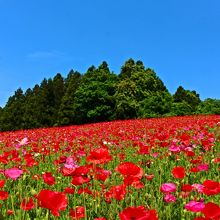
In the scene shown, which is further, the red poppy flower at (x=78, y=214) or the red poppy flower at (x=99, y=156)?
the red poppy flower at (x=99, y=156)

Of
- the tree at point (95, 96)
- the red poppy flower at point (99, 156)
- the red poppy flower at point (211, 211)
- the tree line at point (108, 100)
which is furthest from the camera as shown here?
the tree at point (95, 96)

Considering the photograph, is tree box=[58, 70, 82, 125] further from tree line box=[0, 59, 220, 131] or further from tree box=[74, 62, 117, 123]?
tree box=[74, 62, 117, 123]

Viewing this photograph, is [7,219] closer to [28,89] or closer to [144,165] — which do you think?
[144,165]

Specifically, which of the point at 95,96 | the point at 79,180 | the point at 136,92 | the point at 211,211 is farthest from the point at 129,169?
the point at 95,96

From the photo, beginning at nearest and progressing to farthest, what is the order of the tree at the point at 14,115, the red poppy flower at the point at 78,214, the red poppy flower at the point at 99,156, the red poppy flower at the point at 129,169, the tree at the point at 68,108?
the red poppy flower at the point at 129,169 → the red poppy flower at the point at 78,214 → the red poppy flower at the point at 99,156 → the tree at the point at 68,108 → the tree at the point at 14,115

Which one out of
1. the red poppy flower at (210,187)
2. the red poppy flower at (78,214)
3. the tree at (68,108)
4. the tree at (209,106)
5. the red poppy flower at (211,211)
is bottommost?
the red poppy flower at (78,214)

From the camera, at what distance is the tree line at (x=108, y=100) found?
42.4 meters

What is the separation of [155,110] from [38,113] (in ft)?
59.6

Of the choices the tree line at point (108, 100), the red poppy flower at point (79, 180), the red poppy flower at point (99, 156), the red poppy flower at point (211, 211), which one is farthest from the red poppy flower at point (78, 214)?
the tree line at point (108, 100)

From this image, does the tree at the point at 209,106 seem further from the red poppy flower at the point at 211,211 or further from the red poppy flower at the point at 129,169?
the red poppy flower at the point at 211,211

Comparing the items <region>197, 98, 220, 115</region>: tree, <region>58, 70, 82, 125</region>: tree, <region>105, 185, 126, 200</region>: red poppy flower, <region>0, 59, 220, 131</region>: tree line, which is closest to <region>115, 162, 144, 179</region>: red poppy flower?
<region>105, 185, 126, 200</region>: red poppy flower

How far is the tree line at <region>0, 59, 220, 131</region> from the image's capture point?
42438mm

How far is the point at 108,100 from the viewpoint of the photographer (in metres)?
46.0

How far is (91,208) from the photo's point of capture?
14.4 feet
